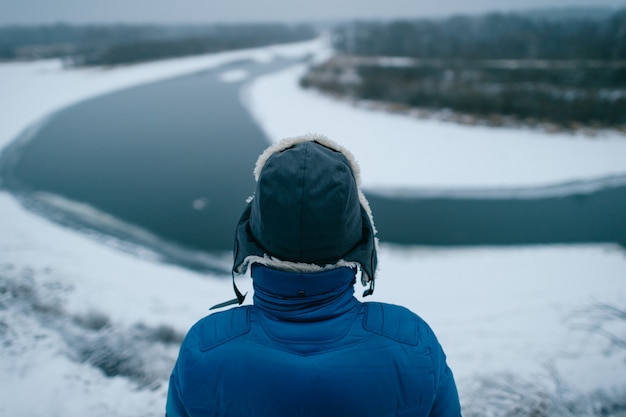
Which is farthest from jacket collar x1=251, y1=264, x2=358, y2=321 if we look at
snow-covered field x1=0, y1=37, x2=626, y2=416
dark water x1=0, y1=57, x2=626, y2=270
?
dark water x1=0, y1=57, x2=626, y2=270

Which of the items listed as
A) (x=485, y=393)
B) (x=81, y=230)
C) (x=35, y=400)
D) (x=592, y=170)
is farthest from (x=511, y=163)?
(x=35, y=400)

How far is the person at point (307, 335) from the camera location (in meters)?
0.57

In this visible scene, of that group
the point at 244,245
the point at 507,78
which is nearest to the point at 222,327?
the point at 244,245

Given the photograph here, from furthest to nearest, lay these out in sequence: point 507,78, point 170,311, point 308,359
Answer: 1. point 507,78
2. point 170,311
3. point 308,359

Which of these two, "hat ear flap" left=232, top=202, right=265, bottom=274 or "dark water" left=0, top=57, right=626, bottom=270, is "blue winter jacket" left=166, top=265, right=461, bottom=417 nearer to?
"hat ear flap" left=232, top=202, right=265, bottom=274

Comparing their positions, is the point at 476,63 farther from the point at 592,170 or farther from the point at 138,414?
the point at 138,414

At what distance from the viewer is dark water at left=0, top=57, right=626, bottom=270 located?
14.8 ft

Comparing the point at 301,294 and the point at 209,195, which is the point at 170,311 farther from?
the point at 209,195

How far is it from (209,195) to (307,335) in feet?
17.2

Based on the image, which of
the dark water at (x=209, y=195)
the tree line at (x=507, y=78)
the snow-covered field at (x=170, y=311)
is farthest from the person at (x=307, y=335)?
the tree line at (x=507, y=78)

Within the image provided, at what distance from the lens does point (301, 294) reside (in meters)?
0.62

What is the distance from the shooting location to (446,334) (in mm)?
2443

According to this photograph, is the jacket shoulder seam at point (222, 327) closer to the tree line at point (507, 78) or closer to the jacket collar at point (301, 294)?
the jacket collar at point (301, 294)

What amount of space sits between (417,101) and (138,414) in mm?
12199
